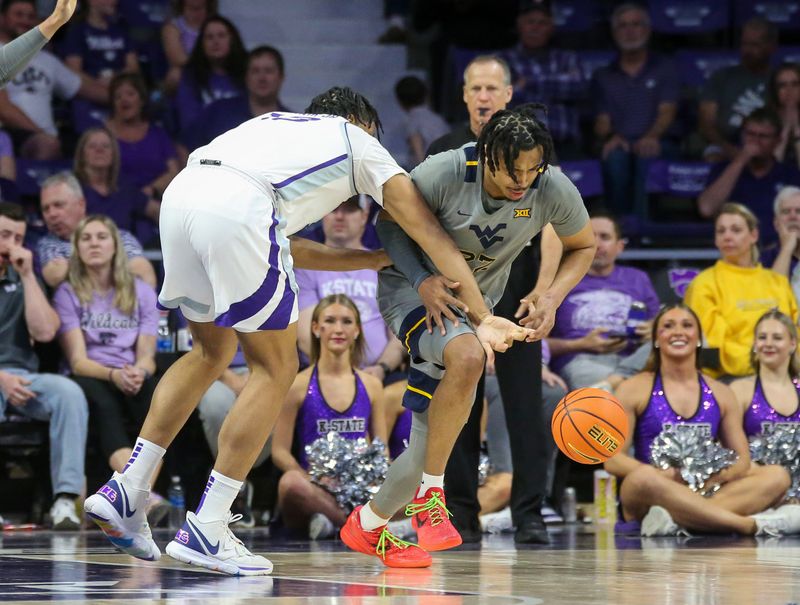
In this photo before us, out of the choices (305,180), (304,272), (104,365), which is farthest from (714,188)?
(305,180)

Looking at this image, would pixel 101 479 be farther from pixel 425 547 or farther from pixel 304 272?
pixel 425 547

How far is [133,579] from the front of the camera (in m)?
4.12

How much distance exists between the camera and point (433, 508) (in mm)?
4715

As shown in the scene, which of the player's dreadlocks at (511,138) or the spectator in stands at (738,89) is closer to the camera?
the player's dreadlocks at (511,138)

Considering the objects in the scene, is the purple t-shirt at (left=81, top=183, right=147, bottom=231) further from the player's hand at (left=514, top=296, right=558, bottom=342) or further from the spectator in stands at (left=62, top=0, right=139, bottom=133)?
the player's hand at (left=514, top=296, right=558, bottom=342)

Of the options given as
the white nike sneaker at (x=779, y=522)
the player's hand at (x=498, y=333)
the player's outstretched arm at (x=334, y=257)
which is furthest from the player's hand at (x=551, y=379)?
the player's hand at (x=498, y=333)

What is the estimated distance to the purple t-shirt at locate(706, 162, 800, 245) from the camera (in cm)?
936

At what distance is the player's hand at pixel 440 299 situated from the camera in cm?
457

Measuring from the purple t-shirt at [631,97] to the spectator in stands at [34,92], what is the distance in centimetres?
345

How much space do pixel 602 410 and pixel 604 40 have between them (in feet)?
20.3

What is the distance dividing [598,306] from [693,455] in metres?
1.37

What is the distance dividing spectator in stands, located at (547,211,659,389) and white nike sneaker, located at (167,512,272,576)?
11.3 ft

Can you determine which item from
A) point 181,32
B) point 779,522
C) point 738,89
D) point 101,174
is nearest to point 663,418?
point 779,522

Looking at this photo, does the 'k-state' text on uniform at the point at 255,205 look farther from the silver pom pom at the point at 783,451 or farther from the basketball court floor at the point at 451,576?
the silver pom pom at the point at 783,451
